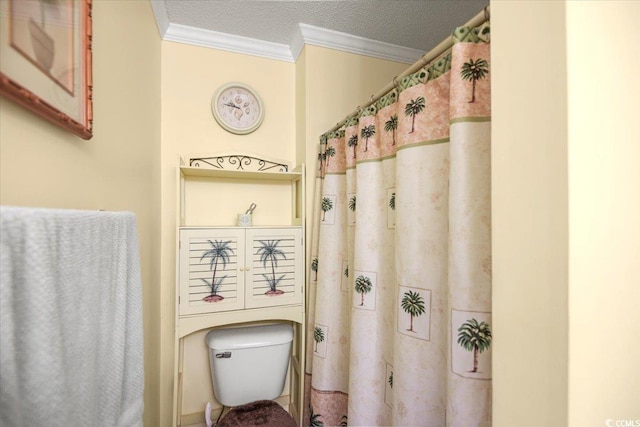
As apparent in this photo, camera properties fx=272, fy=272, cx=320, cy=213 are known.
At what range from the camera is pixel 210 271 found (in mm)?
1363

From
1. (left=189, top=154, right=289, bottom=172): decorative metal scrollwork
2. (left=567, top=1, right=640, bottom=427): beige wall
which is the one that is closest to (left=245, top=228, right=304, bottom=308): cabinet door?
(left=189, top=154, right=289, bottom=172): decorative metal scrollwork

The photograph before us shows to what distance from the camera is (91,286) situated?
49 cm

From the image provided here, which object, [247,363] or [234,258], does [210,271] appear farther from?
[247,363]

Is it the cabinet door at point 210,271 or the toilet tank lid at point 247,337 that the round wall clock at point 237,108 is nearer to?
the cabinet door at point 210,271

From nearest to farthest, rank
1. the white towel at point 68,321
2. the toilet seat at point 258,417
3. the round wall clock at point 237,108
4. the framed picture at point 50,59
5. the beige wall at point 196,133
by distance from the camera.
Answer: the white towel at point 68,321
the framed picture at point 50,59
the toilet seat at point 258,417
the beige wall at point 196,133
the round wall clock at point 237,108

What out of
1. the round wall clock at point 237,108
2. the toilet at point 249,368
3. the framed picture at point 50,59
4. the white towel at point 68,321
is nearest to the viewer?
the white towel at point 68,321

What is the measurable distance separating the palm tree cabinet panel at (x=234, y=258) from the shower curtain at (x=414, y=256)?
0.23m

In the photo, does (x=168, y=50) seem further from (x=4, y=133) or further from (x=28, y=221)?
(x=28, y=221)

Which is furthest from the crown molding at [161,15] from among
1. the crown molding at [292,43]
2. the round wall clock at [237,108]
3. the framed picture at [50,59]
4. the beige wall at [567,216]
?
the beige wall at [567,216]

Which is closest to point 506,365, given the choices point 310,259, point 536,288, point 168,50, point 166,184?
point 536,288

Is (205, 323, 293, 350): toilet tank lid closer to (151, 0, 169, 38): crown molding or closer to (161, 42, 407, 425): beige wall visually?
(161, 42, 407, 425): beige wall

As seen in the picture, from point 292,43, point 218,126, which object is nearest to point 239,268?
point 218,126

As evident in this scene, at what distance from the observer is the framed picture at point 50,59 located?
45 centimetres

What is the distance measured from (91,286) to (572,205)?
0.83 metres
